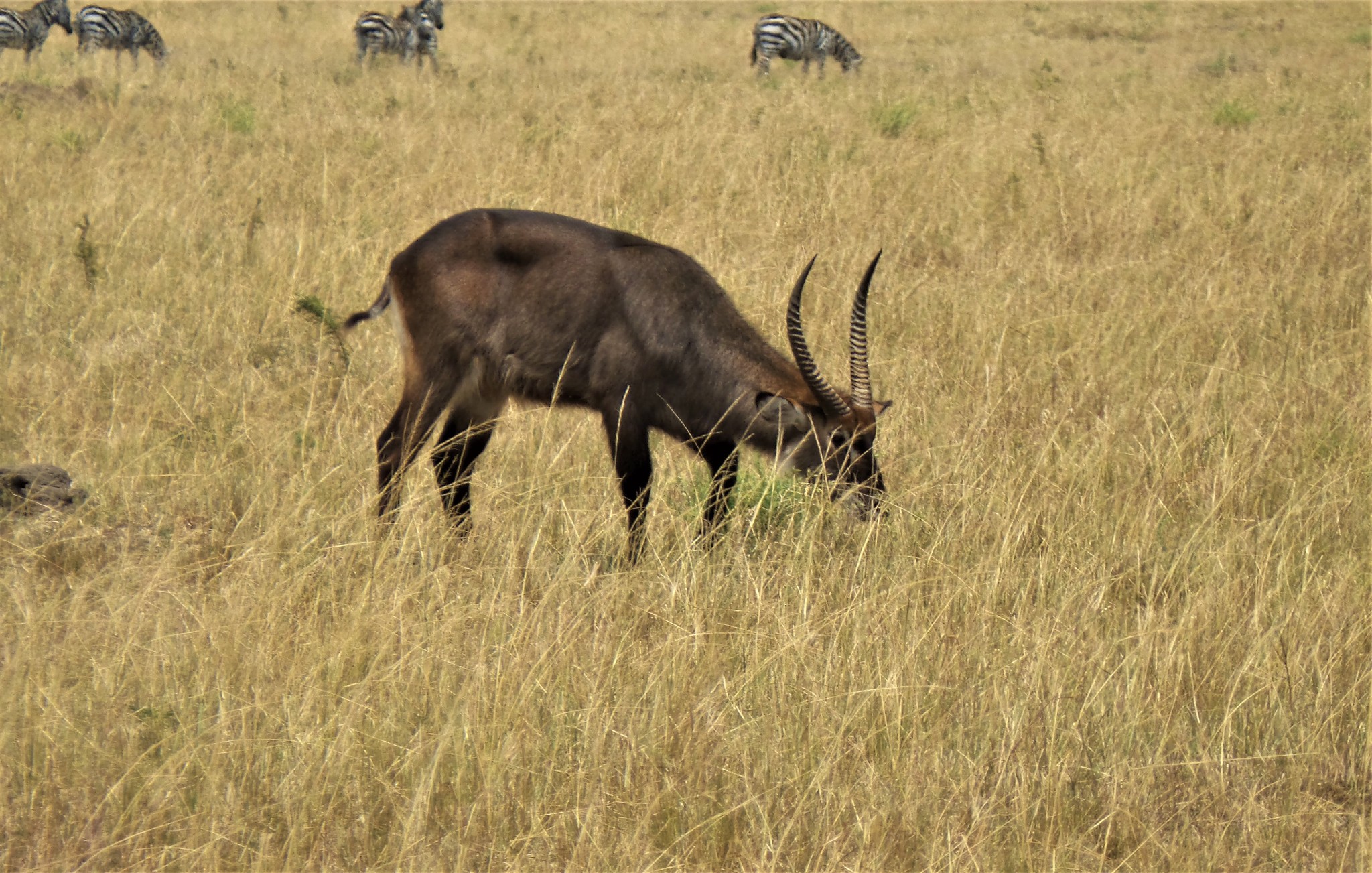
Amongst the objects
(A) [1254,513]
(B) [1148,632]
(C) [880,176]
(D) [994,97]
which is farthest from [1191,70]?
(B) [1148,632]

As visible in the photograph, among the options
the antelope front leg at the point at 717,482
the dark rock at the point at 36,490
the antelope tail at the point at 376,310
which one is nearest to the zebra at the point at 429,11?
the antelope tail at the point at 376,310

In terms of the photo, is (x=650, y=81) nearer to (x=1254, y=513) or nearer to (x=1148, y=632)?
(x=1254, y=513)

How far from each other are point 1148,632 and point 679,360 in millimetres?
1827

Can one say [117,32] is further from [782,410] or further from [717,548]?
[717,548]

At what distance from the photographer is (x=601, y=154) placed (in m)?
9.61

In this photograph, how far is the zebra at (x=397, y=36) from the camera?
68.7 feet

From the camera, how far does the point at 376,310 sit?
4789 millimetres

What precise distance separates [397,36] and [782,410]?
18.9 metres

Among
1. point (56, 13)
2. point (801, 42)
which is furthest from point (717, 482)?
point (56, 13)

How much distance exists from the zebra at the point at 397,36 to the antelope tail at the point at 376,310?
16.5 m

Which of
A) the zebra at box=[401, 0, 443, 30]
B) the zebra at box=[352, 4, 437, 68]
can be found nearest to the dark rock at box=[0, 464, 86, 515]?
the zebra at box=[352, 4, 437, 68]

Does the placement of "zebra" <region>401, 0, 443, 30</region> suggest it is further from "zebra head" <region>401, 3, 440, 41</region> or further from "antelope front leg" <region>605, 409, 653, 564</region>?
"antelope front leg" <region>605, 409, 653, 564</region>


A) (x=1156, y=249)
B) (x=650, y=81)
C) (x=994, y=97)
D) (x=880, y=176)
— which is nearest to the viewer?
(x=1156, y=249)

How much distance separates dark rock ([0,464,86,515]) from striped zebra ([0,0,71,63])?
15.6 m
